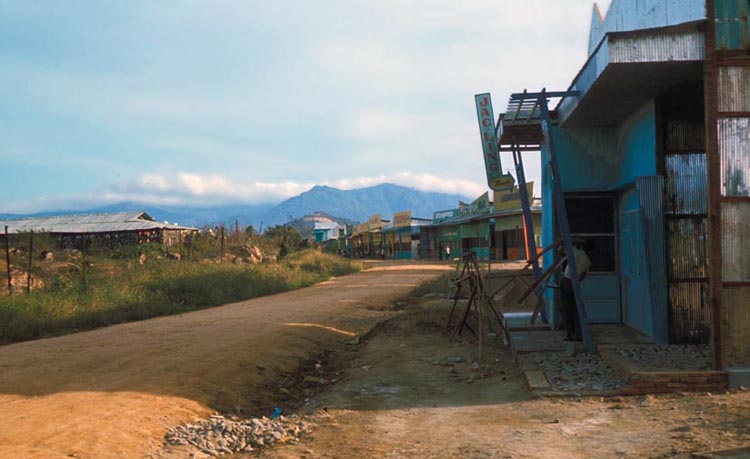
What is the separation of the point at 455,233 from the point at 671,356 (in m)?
46.8

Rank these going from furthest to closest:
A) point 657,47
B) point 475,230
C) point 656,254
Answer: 1. point 475,230
2. point 656,254
3. point 657,47

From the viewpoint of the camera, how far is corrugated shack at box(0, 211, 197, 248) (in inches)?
1389

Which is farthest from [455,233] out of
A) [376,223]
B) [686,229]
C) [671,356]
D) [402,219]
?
[671,356]

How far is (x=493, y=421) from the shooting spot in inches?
247

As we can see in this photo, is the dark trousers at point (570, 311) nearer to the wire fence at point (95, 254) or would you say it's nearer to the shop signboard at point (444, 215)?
the wire fence at point (95, 254)

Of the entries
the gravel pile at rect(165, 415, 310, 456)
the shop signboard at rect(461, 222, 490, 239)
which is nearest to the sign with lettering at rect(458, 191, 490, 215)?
the shop signboard at rect(461, 222, 490, 239)

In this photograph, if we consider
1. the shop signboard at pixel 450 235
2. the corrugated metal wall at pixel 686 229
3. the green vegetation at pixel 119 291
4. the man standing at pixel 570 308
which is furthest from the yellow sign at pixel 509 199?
the corrugated metal wall at pixel 686 229

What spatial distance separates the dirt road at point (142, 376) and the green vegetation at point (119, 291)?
1.20 m

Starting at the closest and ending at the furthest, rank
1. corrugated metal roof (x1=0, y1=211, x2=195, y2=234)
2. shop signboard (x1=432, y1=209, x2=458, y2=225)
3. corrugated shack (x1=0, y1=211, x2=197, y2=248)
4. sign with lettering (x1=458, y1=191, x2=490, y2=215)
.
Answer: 1. corrugated shack (x1=0, y1=211, x2=197, y2=248)
2. corrugated metal roof (x1=0, y1=211, x2=195, y2=234)
3. sign with lettering (x1=458, y1=191, x2=490, y2=215)
4. shop signboard (x1=432, y1=209, x2=458, y2=225)

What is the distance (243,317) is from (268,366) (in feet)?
19.2

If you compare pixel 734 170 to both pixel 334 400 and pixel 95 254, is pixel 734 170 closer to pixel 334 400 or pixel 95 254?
pixel 334 400

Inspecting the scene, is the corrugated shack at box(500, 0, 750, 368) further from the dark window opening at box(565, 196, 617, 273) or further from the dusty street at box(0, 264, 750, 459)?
the dusty street at box(0, 264, 750, 459)

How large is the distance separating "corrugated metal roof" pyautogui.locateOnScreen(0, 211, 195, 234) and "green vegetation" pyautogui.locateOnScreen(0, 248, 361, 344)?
1358 cm

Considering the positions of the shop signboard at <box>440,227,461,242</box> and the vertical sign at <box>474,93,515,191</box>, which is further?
the shop signboard at <box>440,227,461,242</box>
